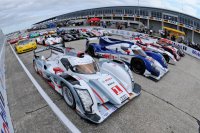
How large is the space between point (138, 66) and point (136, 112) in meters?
3.85

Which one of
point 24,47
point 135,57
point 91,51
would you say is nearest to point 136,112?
point 135,57

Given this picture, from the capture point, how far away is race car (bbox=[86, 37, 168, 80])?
8.09m

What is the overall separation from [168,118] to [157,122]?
0.47 m

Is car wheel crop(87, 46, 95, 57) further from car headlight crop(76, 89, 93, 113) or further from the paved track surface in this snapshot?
car headlight crop(76, 89, 93, 113)

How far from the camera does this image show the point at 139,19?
45.7 metres

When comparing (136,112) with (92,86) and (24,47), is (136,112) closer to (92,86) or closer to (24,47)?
(92,86)

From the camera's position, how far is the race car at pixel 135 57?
809cm

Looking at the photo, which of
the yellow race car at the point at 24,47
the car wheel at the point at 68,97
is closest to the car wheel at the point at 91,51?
the car wheel at the point at 68,97

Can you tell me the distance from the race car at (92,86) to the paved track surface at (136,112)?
0.29m

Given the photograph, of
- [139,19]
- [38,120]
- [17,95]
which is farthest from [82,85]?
[139,19]

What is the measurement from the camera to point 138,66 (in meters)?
8.55

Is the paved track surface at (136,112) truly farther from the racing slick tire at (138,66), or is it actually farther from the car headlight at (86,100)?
the racing slick tire at (138,66)

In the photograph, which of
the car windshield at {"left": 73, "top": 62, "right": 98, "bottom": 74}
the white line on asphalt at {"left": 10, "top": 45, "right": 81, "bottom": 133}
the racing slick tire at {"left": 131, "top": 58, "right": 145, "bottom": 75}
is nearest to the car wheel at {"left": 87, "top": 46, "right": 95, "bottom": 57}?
the racing slick tire at {"left": 131, "top": 58, "right": 145, "bottom": 75}

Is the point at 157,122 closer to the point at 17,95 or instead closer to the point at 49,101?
the point at 49,101
